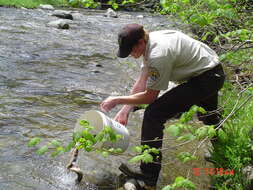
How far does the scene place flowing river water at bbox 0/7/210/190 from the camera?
11.5 ft

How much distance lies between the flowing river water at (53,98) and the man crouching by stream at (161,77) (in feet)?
1.92

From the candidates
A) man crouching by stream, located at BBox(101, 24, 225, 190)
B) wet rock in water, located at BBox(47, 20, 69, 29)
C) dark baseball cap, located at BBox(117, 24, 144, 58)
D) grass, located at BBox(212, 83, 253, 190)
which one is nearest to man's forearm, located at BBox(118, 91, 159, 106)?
man crouching by stream, located at BBox(101, 24, 225, 190)

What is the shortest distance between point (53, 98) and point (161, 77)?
3.28 meters

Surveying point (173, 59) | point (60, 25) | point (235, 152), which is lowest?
point (60, 25)

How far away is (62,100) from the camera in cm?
581

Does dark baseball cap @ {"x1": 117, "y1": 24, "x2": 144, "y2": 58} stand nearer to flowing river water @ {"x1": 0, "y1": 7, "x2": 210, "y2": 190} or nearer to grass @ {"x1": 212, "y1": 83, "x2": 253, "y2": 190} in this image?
grass @ {"x1": 212, "y1": 83, "x2": 253, "y2": 190}

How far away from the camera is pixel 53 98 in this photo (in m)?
5.85

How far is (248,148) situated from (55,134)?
2.29m

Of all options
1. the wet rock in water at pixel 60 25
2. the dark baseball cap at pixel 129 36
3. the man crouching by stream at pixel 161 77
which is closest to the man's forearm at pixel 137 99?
the man crouching by stream at pixel 161 77

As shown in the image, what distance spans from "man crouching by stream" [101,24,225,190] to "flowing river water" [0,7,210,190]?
59 centimetres

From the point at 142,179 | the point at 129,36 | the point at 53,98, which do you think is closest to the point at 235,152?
the point at 142,179

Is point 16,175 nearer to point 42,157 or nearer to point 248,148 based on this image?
point 42,157

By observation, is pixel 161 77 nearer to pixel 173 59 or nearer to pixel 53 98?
pixel 173 59

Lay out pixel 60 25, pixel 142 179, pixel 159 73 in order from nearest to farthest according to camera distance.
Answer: pixel 159 73, pixel 142 179, pixel 60 25
